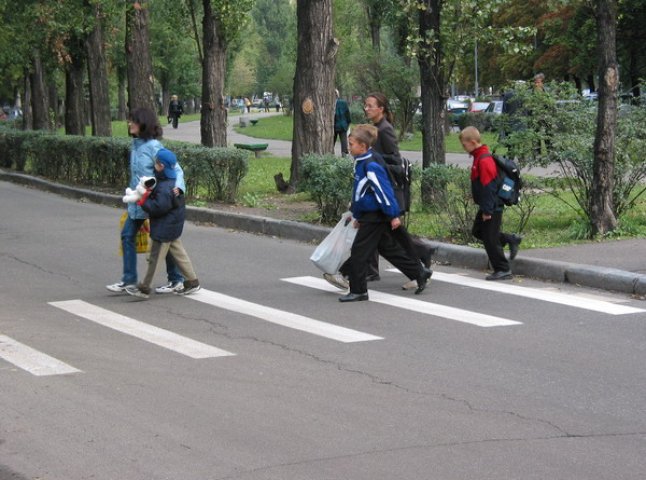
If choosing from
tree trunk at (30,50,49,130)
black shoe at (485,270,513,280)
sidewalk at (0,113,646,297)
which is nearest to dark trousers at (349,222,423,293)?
black shoe at (485,270,513,280)

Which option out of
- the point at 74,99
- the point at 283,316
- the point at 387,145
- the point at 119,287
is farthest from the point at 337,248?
the point at 74,99

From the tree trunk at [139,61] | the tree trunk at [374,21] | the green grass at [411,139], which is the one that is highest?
the tree trunk at [374,21]

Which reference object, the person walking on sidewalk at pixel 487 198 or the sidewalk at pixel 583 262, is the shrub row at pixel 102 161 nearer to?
the sidewalk at pixel 583 262

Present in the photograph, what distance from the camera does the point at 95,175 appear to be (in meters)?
22.7

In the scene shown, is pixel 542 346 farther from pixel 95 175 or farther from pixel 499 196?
pixel 95 175

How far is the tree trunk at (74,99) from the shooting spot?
35.2 meters

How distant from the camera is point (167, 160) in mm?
10484

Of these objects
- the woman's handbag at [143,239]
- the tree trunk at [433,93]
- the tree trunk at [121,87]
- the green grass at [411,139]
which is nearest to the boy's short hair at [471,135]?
the woman's handbag at [143,239]

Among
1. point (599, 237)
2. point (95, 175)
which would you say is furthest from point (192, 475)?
point (95, 175)

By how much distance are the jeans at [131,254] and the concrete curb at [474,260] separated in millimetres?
3291

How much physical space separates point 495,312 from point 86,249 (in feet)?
21.4

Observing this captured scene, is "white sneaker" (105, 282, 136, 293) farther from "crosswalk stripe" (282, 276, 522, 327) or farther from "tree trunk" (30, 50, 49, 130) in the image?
"tree trunk" (30, 50, 49, 130)

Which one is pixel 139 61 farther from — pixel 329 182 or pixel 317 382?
pixel 317 382

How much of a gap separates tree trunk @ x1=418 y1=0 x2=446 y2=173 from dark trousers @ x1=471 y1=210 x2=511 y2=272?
16.7ft
